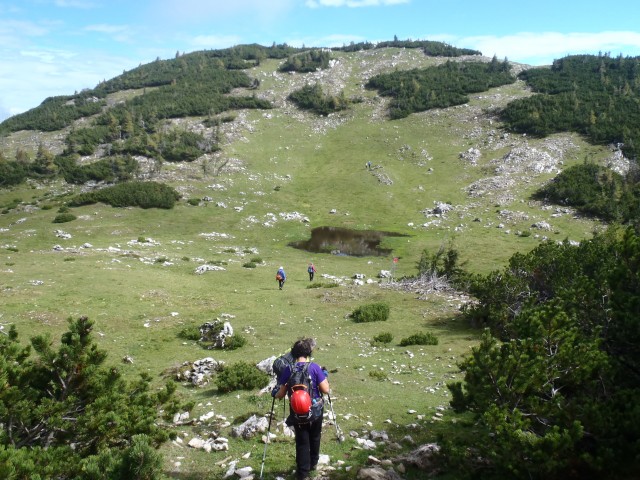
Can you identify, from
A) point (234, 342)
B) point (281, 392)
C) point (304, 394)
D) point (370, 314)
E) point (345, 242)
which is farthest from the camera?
point (345, 242)

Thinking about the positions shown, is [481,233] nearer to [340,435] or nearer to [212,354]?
[212,354]

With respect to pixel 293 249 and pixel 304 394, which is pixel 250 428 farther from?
pixel 293 249

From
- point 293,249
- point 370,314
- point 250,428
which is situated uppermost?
point 250,428

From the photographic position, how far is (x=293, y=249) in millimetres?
52906

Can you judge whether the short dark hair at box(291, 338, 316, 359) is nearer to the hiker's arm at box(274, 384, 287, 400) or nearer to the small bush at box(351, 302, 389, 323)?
the hiker's arm at box(274, 384, 287, 400)

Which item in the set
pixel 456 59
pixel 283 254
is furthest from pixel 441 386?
pixel 456 59

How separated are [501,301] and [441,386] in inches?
356

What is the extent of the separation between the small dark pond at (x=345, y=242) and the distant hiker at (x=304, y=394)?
4351cm

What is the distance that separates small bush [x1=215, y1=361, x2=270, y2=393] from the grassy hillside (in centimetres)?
39

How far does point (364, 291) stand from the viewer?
101 ft

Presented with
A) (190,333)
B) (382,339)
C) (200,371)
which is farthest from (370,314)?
(200,371)

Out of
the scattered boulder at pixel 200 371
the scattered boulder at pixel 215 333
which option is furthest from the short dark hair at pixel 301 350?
the scattered boulder at pixel 215 333

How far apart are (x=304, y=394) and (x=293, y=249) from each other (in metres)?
45.4

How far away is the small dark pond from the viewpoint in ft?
174
